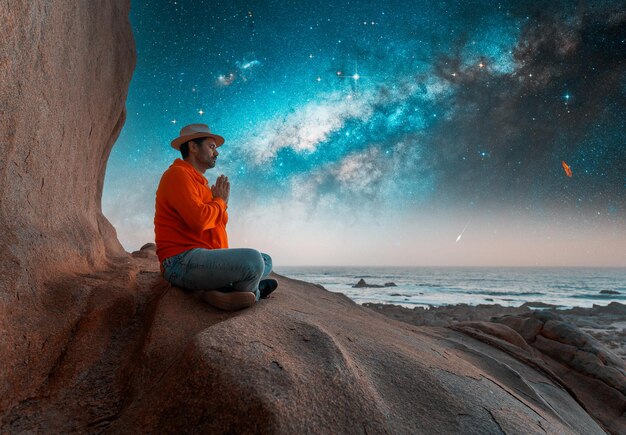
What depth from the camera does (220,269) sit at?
→ 8.96ft

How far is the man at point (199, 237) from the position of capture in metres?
2.74

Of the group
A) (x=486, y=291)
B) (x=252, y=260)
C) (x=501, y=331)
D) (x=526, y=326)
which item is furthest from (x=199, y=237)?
(x=486, y=291)

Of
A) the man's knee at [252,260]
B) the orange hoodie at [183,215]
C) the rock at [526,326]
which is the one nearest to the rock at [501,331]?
the rock at [526,326]

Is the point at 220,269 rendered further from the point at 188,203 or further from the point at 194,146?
the point at 194,146

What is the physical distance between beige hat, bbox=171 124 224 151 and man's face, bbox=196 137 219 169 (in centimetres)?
6

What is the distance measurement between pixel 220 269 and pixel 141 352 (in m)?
0.79

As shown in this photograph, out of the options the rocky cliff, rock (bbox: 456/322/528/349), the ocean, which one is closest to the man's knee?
the rocky cliff

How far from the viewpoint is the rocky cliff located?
172 centimetres

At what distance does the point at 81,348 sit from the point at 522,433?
9.70ft

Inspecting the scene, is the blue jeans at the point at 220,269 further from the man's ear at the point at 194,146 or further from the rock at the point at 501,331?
the rock at the point at 501,331

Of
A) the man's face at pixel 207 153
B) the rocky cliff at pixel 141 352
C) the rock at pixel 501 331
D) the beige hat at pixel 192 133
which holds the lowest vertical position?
the rock at pixel 501 331

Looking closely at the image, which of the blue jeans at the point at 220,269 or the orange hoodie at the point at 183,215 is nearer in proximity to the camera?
the blue jeans at the point at 220,269

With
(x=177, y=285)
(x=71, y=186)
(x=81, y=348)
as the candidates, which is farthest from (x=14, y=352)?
(x=71, y=186)

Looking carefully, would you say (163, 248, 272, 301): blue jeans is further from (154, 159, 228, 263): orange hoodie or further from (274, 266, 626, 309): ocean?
(274, 266, 626, 309): ocean
